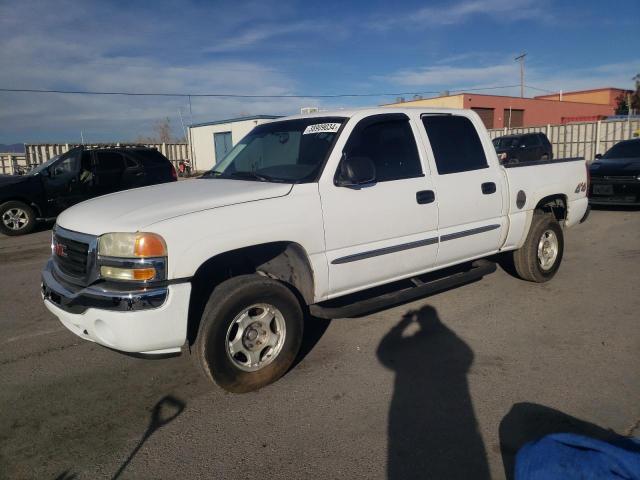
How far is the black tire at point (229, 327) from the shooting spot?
3.24m

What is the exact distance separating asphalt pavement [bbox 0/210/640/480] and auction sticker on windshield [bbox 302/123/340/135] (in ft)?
5.99

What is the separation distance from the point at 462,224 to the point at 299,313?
1898 millimetres

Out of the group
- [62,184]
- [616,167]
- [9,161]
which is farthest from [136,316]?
[9,161]

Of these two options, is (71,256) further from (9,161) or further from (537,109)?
(537,109)

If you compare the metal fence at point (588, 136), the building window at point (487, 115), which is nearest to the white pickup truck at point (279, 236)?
the metal fence at point (588, 136)

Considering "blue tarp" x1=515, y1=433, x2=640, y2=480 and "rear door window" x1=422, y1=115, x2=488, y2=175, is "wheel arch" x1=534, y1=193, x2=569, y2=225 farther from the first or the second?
"blue tarp" x1=515, y1=433, x2=640, y2=480

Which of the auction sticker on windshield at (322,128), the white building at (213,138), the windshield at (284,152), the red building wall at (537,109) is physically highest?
the red building wall at (537,109)

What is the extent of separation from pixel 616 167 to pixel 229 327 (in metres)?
10.4

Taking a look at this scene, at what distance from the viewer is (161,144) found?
94.7 ft

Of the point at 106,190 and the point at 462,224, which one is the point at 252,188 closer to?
the point at 462,224

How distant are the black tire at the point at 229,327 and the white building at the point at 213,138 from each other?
26179mm

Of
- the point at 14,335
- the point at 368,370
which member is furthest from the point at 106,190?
the point at 368,370

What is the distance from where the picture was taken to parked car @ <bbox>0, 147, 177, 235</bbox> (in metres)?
10.5

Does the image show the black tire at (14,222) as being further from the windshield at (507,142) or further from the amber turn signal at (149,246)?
the windshield at (507,142)
